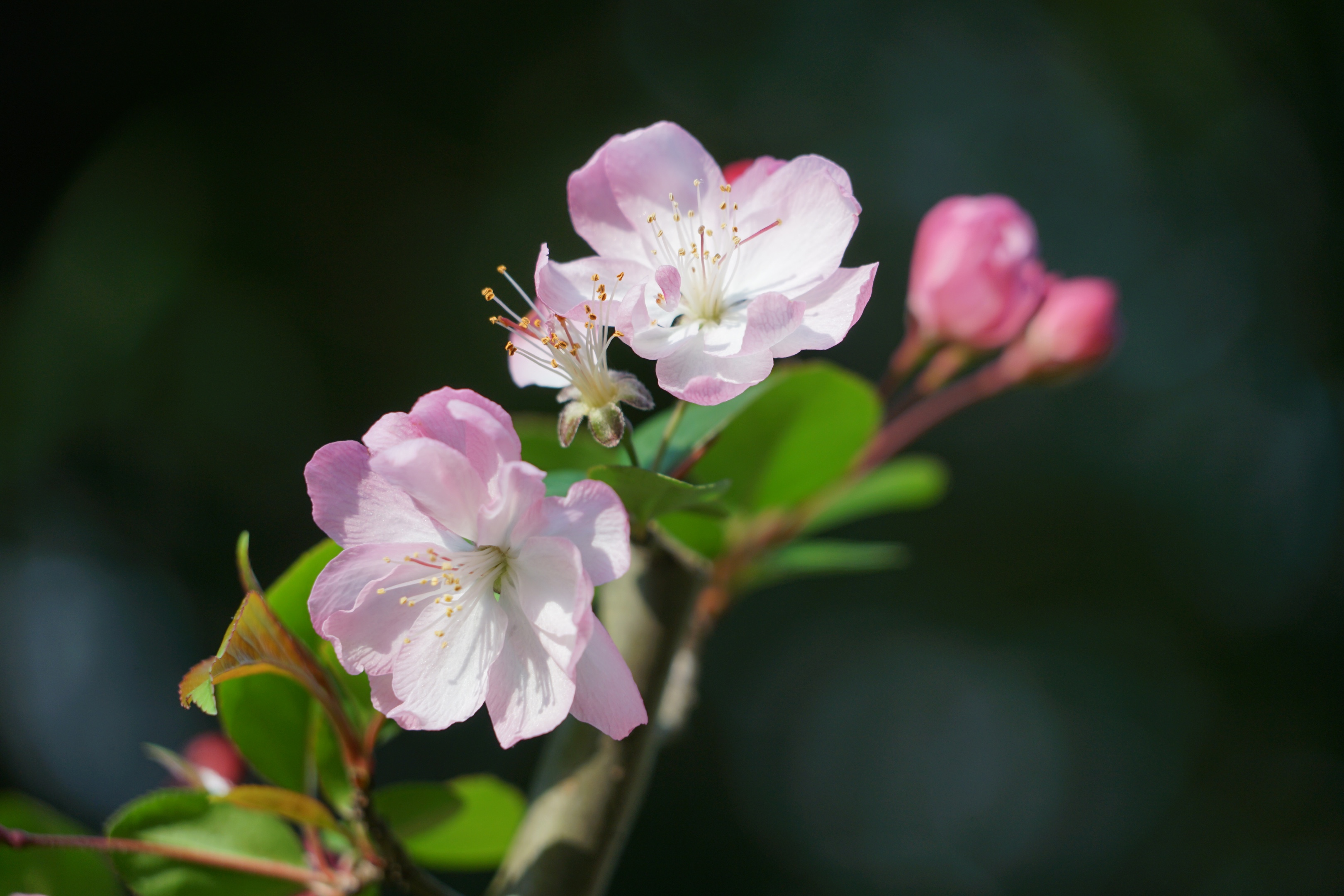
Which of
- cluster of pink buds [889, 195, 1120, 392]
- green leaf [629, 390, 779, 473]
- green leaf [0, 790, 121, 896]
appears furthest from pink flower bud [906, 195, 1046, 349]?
green leaf [0, 790, 121, 896]

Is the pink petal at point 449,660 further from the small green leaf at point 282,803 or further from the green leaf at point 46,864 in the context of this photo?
the green leaf at point 46,864

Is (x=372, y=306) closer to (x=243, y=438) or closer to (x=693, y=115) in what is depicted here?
(x=243, y=438)

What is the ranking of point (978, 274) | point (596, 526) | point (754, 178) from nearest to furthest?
point (596, 526) < point (754, 178) < point (978, 274)

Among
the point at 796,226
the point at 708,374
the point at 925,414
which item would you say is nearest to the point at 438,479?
the point at 708,374

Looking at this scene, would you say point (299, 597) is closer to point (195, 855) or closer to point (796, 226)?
point (195, 855)

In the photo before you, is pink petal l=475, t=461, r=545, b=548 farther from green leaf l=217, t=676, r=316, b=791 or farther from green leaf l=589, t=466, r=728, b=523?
green leaf l=217, t=676, r=316, b=791
